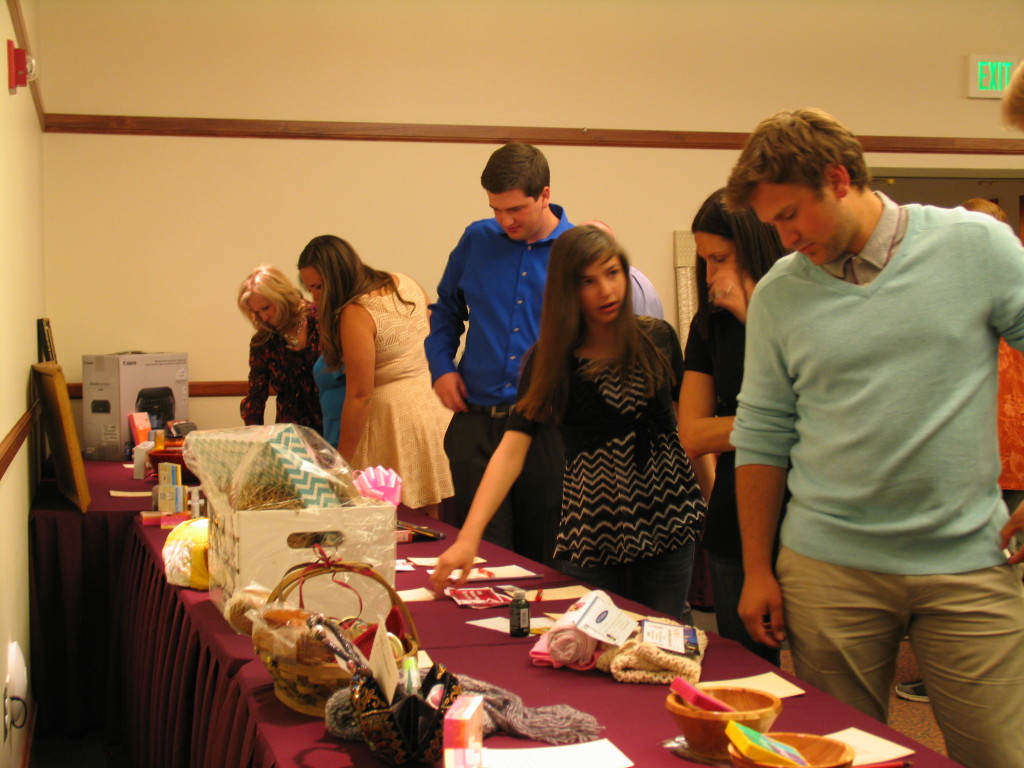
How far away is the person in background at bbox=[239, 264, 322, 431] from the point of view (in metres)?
3.86

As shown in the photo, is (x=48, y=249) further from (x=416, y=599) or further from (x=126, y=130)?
(x=416, y=599)

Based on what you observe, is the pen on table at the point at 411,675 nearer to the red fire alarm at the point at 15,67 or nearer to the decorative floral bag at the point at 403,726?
the decorative floral bag at the point at 403,726

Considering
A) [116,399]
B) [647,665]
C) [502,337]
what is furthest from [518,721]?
[116,399]

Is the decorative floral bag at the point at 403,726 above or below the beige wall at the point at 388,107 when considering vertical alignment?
below

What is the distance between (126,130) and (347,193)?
113cm

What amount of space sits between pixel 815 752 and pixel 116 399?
4.22 meters

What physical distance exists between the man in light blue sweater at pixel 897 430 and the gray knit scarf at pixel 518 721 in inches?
16.5

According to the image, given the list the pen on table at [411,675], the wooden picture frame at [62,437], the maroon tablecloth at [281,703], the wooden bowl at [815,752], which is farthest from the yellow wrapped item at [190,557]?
the wooden bowl at [815,752]

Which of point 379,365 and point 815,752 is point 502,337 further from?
point 815,752

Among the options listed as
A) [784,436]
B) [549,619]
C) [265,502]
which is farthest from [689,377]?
[265,502]

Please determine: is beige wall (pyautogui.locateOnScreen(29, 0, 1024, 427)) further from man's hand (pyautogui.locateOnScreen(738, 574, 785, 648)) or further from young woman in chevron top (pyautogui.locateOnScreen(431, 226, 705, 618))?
man's hand (pyautogui.locateOnScreen(738, 574, 785, 648))

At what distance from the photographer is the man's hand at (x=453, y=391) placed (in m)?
2.83

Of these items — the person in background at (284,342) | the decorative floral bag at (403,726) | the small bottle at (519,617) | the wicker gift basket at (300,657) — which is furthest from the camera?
the person in background at (284,342)

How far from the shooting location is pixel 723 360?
1.82m
